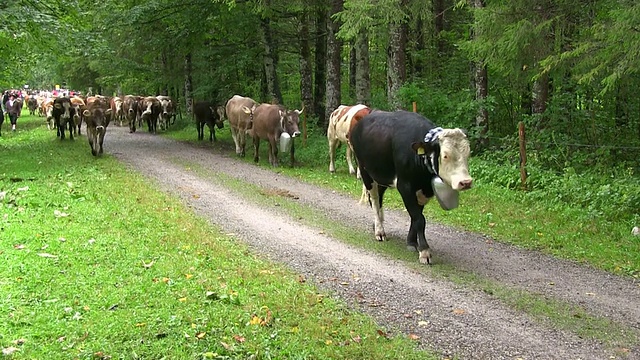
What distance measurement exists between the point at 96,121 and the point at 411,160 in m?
12.8

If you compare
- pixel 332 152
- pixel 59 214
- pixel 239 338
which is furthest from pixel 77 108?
pixel 239 338

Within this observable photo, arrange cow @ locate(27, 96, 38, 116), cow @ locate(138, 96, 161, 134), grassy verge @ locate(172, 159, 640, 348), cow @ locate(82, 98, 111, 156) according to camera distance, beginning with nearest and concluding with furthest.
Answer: grassy verge @ locate(172, 159, 640, 348) < cow @ locate(82, 98, 111, 156) < cow @ locate(138, 96, 161, 134) < cow @ locate(27, 96, 38, 116)

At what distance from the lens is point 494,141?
51.3 ft

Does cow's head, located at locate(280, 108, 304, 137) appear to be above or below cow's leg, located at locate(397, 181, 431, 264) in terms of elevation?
above

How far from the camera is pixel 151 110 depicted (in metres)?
28.6

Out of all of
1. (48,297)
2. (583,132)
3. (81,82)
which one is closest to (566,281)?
(48,297)

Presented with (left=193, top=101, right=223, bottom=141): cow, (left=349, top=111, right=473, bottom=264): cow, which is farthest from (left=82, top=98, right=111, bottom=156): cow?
(left=349, top=111, right=473, bottom=264): cow

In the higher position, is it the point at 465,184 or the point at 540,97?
the point at 540,97

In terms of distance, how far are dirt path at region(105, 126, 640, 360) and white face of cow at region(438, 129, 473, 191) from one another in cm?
123

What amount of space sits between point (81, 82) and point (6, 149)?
3084cm

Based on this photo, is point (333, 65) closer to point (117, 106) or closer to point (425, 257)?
point (425, 257)

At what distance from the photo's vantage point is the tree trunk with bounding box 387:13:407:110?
16.2 m

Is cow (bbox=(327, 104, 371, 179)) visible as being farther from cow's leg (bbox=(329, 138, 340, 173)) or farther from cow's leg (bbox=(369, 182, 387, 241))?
cow's leg (bbox=(369, 182, 387, 241))

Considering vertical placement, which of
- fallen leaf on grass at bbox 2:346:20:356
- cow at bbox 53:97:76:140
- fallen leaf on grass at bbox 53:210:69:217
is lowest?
fallen leaf on grass at bbox 2:346:20:356
